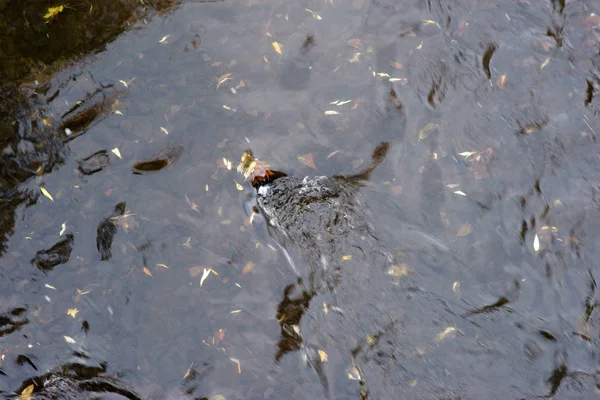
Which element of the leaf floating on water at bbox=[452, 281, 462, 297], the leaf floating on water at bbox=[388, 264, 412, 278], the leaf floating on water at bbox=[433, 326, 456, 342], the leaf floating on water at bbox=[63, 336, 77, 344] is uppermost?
the leaf floating on water at bbox=[63, 336, 77, 344]

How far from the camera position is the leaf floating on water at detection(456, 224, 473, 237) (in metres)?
4.05

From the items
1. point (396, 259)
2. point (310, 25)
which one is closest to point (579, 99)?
point (396, 259)

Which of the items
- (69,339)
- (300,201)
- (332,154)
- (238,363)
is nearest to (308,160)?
(332,154)

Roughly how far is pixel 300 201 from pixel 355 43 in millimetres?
1884

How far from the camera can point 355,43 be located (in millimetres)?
4910

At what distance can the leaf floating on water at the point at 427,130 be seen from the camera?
14.6 feet

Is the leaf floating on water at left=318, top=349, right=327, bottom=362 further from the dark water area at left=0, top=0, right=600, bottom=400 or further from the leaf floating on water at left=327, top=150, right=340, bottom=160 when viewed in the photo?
the leaf floating on water at left=327, top=150, right=340, bottom=160

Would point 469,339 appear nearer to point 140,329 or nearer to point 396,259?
point 396,259

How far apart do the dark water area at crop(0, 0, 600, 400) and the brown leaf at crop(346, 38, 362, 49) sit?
25 millimetres

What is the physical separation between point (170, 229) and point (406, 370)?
2.39 meters

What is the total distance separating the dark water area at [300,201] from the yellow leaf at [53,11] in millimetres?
16

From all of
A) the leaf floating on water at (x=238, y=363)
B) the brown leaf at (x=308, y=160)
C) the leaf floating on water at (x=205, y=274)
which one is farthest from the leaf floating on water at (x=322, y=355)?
the brown leaf at (x=308, y=160)

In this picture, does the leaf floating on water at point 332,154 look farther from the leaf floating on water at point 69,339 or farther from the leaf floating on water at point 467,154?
the leaf floating on water at point 69,339

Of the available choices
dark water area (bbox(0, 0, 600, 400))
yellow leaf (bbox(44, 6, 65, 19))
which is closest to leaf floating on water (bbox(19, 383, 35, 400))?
dark water area (bbox(0, 0, 600, 400))
